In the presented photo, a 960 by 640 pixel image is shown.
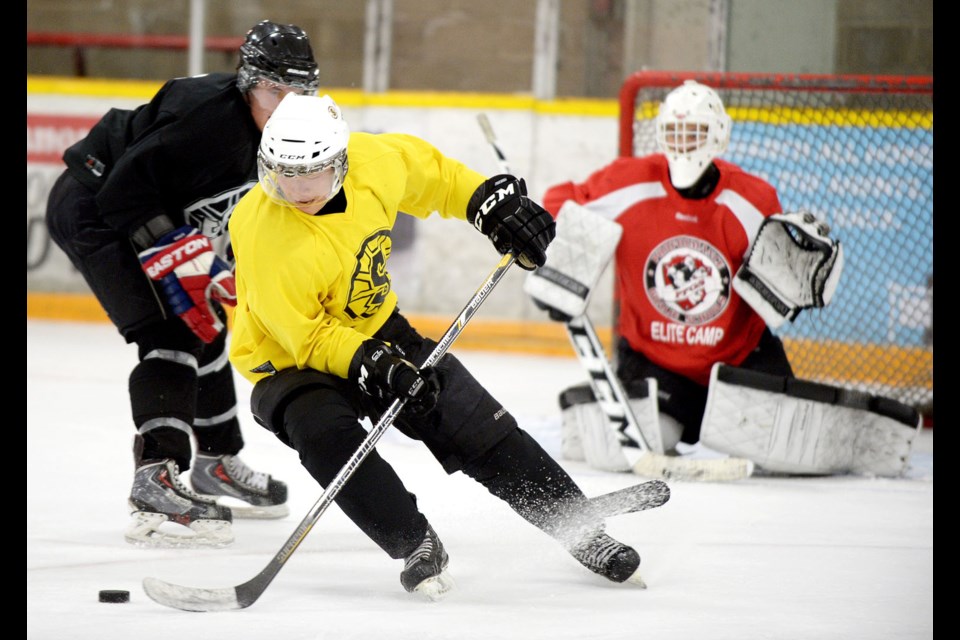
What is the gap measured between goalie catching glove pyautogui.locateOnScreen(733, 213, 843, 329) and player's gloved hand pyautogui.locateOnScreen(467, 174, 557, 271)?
1007 mm

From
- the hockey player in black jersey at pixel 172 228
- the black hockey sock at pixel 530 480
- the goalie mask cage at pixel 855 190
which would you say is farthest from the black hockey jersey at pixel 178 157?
the goalie mask cage at pixel 855 190

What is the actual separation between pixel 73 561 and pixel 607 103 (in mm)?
3637

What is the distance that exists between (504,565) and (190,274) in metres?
0.83

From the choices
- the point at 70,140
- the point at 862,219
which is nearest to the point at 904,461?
the point at 862,219

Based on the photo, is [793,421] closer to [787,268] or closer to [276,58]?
[787,268]

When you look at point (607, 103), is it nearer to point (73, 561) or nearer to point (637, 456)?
point (637, 456)

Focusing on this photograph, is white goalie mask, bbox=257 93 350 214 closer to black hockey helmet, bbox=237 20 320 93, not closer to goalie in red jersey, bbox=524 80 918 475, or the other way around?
black hockey helmet, bbox=237 20 320 93

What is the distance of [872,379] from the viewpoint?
426 cm

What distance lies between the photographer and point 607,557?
7.53ft

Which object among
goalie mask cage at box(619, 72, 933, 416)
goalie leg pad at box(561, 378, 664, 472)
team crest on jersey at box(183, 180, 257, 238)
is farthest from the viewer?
goalie mask cage at box(619, 72, 933, 416)

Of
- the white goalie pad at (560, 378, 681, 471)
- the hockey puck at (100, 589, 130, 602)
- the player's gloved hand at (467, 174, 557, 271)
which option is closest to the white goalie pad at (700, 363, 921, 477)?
the white goalie pad at (560, 378, 681, 471)

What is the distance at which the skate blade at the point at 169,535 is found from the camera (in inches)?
104

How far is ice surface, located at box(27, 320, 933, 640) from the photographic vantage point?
208 cm

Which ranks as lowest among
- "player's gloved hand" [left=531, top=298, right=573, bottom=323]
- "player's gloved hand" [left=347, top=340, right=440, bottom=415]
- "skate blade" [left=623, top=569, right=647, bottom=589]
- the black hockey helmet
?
"skate blade" [left=623, top=569, right=647, bottom=589]
